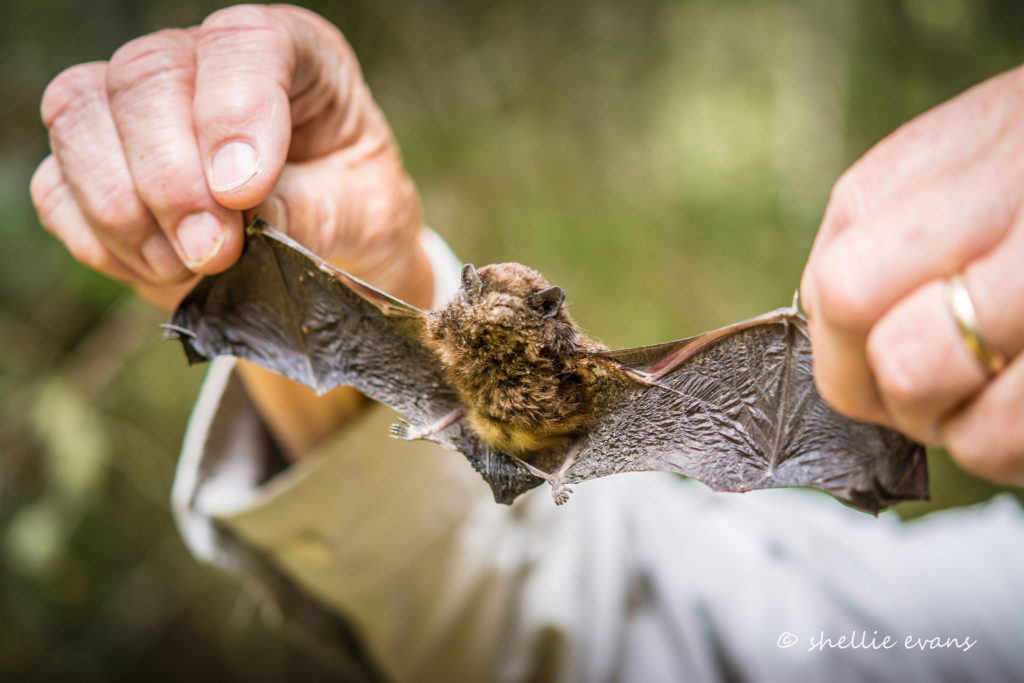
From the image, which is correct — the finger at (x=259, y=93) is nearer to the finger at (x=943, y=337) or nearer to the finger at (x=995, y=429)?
the finger at (x=943, y=337)

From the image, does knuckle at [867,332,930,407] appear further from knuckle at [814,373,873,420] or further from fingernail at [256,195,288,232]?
fingernail at [256,195,288,232]

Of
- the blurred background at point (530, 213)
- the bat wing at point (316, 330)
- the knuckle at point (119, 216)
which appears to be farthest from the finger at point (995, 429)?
the blurred background at point (530, 213)

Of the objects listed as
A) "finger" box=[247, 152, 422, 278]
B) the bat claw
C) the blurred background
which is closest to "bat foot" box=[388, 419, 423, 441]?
the bat claw

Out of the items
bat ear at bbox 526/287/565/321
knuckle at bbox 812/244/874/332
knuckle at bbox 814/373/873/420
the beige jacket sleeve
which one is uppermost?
knuckle at bbox 812/244/874/332

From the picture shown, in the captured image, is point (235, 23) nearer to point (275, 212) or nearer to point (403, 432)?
point (275, 212)

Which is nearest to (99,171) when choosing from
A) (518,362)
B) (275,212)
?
(275,212)

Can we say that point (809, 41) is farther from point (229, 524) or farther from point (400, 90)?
point (229, 524)
